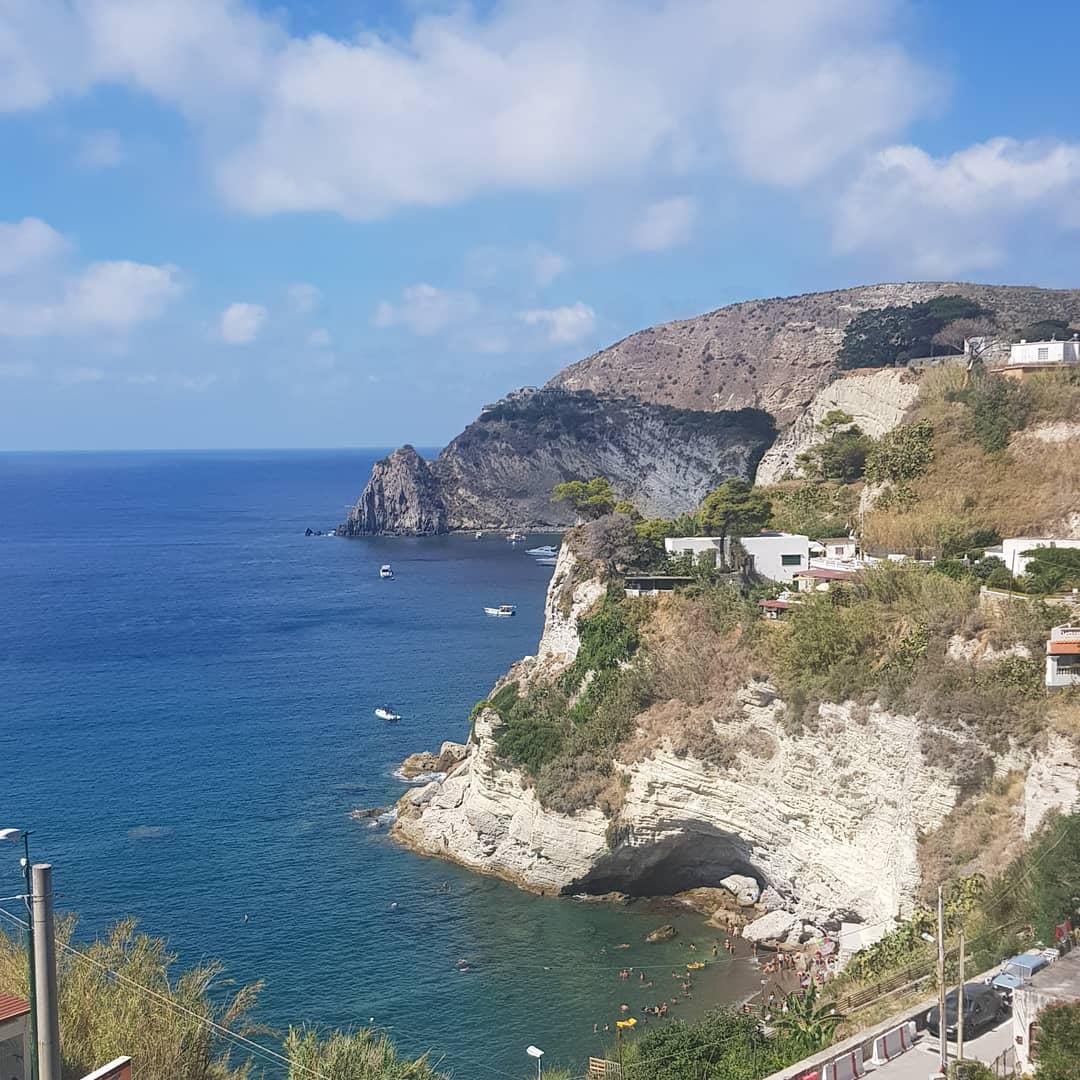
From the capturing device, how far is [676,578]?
39938 mm

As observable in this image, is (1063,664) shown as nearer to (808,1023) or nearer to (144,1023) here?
(808,1023)

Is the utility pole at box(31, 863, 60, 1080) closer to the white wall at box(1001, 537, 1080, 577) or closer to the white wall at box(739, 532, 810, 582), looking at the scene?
the white wall at box(1001, 537, 1080, 577)

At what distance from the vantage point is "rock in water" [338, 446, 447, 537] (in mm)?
138500

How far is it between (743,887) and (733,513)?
45.2 feet

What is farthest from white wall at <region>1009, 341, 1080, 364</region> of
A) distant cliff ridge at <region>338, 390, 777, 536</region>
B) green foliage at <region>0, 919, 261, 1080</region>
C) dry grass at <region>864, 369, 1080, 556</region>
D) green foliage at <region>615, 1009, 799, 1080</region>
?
distant cliff ridge at <region>338, 390, 777, 536</region>

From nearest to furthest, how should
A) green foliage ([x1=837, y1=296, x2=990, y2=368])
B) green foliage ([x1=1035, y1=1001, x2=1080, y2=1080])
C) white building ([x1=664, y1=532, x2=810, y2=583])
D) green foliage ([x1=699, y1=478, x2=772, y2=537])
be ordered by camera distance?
green foliage ([x1=1035, y1=1001, x2=1080, y2=1080]) → white building ([x1=664, y1=532, x2=810, y2=583]) → green foliage ([x1=699, y1=478, x2=772, y2=537]) → green foliage ([x1=837, y1=296, x2=990, y2=368])

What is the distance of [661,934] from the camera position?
3284 centimetres

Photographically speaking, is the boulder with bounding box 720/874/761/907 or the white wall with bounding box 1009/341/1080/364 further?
the white wall with bounding box 1009/341/1080/364

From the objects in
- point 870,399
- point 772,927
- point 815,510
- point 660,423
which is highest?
point 660,423

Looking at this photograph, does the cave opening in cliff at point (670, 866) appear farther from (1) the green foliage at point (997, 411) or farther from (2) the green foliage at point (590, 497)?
(1) the green foliage at point (997, 411)

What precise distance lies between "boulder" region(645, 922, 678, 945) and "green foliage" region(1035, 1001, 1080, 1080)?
1812 centimetres

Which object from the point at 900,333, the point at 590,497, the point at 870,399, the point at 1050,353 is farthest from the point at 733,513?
the point at 900,333

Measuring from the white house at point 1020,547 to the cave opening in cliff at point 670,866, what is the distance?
1135cm

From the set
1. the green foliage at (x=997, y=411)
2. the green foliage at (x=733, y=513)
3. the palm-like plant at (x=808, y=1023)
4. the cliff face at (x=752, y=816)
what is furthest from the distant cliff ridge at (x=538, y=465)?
the palm-like plant at (x=808, y=1023)
